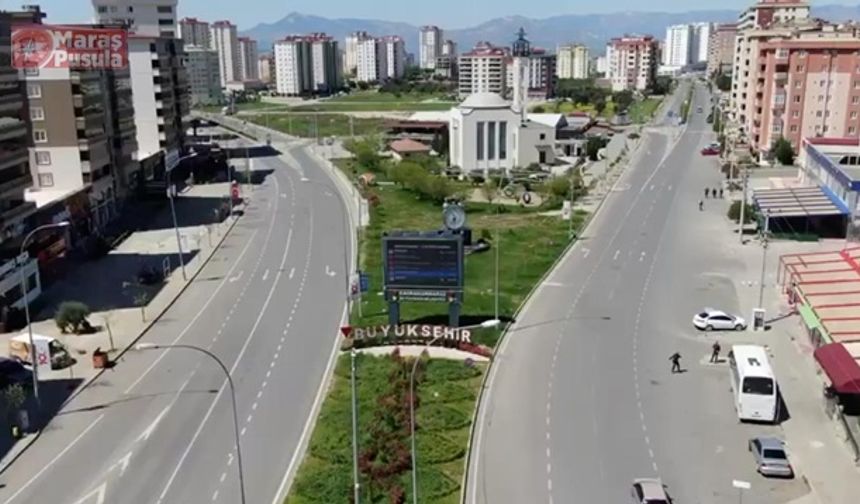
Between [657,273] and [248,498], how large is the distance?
29.2m

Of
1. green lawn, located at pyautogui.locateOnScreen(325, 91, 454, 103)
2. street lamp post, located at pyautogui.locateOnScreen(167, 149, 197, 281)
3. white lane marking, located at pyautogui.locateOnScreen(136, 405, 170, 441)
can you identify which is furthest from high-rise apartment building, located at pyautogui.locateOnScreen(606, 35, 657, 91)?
white lane marking, located at pyautogui.locateOnScreen(136, 405, 170, 441)

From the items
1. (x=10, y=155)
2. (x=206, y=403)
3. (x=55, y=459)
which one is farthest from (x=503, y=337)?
(x=10, y=155)

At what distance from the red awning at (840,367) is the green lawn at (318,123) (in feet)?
333

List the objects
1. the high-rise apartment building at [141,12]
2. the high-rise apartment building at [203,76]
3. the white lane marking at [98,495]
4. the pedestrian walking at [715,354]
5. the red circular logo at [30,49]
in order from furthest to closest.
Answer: the high-rise apartment building at [203,76] → the high-rise apartment building at [141,12] → the red circular logo at [30,49] → the pedestrian walking at [715,354] → the white lane marking at [98,495]

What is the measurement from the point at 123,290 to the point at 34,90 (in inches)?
674

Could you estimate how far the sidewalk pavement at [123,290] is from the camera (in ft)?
115

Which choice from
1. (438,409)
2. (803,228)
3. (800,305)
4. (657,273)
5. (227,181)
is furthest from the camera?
(227,181)

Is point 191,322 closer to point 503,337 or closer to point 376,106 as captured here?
point 503,337

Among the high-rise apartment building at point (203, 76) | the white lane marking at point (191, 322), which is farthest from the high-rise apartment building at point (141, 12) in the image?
the white lane marking at point (191, 322)

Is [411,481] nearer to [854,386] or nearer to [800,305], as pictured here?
[854,386]

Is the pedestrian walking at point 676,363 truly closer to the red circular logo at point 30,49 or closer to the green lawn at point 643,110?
the red circular logo at point 30,49

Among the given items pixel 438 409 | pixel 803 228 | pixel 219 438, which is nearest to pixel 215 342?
pixel 219 438

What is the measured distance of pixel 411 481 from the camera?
77.2 ft

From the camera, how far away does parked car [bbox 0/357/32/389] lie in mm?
31812
